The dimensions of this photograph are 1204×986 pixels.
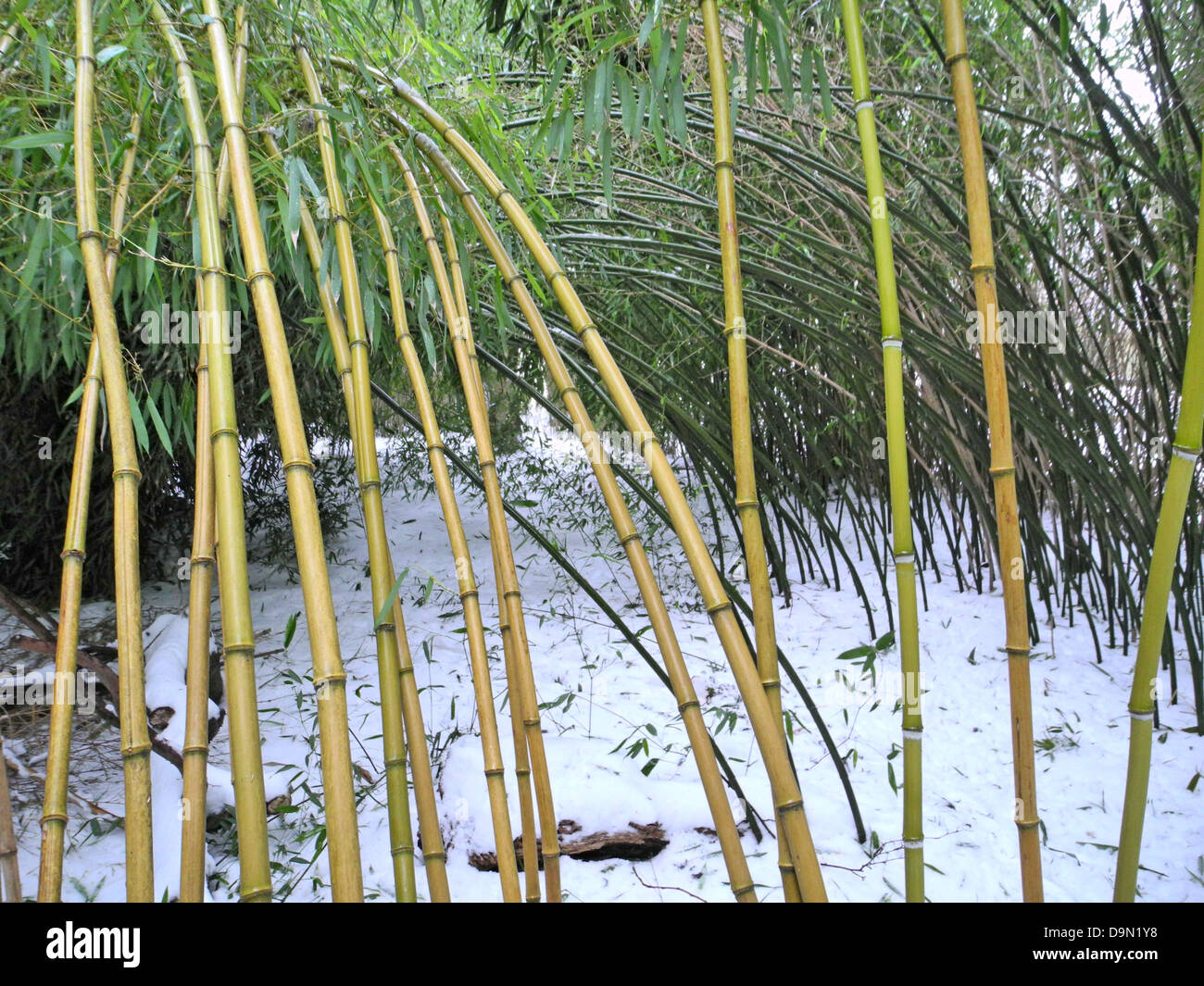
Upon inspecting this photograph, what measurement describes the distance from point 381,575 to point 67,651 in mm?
372

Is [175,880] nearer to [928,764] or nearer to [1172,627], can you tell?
[928,764]

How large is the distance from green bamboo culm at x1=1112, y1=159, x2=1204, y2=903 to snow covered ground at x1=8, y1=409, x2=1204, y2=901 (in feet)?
3.74

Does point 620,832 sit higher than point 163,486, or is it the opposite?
point 163,486

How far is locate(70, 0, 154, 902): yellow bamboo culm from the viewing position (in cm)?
73

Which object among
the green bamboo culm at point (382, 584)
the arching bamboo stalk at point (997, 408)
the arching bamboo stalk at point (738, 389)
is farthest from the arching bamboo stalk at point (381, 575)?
the arching bamboo stalk at point (997, 408)

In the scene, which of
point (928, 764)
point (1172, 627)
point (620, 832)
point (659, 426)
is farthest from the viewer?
point (659, 426)

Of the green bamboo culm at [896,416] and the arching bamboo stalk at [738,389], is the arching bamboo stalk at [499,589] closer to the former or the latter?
the arching bamboo stalk at [738,389]

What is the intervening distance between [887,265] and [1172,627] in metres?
2.76

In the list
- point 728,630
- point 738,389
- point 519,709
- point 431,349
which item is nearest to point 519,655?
point 519,709

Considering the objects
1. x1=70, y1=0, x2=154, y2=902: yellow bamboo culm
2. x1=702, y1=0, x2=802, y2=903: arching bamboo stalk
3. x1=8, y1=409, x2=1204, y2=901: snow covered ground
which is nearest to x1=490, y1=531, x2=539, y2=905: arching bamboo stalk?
x1=702, y1=0, x2=802, y2=903: arching bamboo stalk

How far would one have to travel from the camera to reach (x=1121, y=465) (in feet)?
7.23

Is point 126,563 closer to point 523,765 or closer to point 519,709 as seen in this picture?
point 519,709

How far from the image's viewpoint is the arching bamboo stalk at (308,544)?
67 cm
